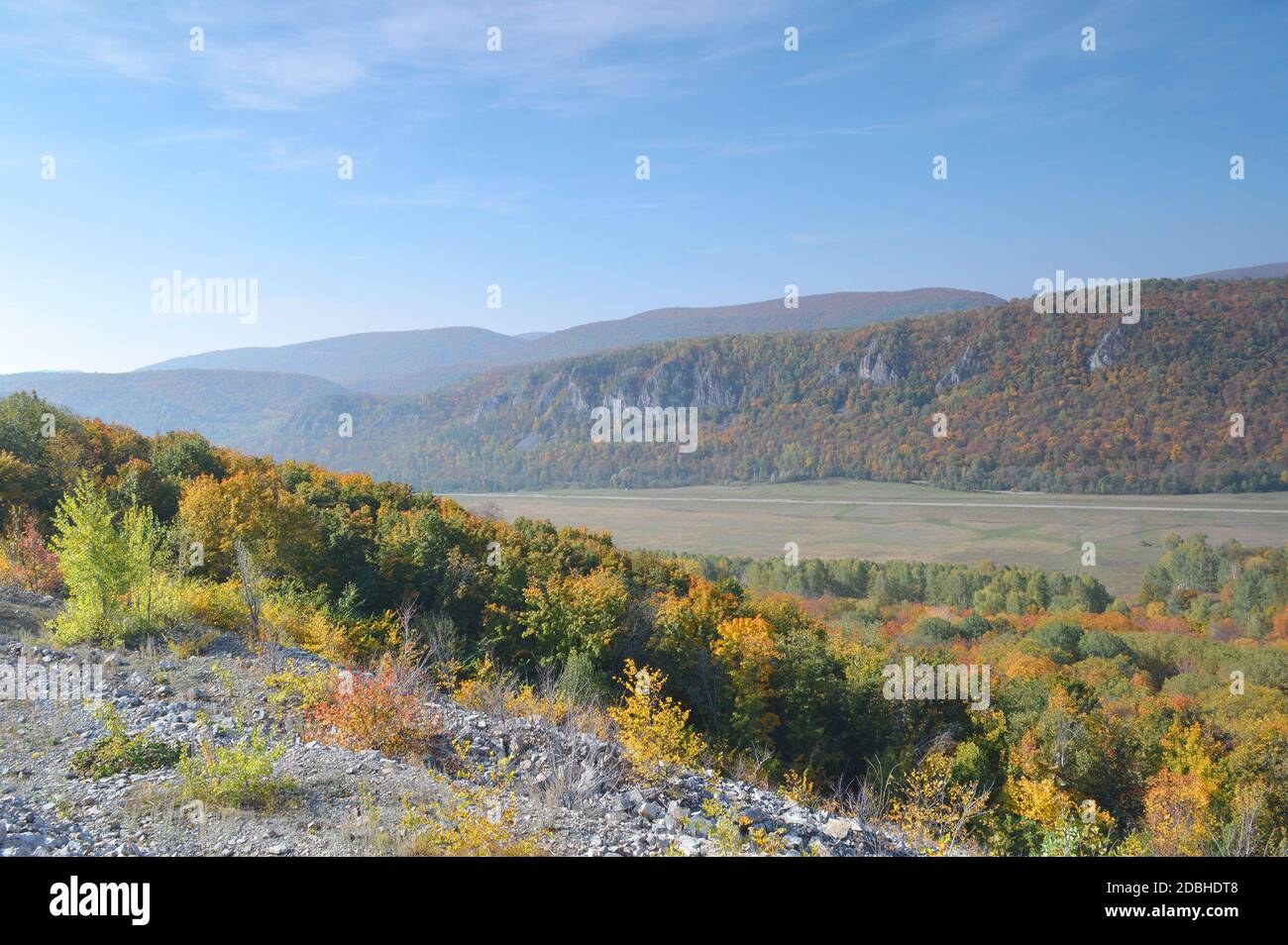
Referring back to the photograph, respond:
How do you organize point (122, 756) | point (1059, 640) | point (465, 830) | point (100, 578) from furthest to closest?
point (1059, 640) < point (100, 578) < point (122, 756) < point (465, 830)

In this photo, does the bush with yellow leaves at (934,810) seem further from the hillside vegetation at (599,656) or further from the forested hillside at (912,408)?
the forested hillside at (912,408)

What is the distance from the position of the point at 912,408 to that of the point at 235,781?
154508mm

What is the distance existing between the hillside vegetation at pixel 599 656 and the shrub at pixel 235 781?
95 mm

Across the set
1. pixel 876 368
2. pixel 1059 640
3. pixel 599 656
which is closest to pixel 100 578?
pixel 599 656

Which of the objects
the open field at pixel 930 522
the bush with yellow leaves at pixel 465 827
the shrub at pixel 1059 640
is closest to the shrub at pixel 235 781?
the bush with yellow leaves at pixel 465 827

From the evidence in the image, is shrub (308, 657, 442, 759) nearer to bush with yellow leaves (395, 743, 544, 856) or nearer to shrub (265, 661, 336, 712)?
shrub (265, 661, 336, 712)

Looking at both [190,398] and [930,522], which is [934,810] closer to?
[930,522]

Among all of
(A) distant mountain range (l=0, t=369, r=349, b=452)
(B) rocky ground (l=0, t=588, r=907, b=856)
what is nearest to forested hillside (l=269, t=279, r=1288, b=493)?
(A) distant mountain range (l=0, t=369, r=349, b=452)

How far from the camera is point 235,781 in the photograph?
659cm

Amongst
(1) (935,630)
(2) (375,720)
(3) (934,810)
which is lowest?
(1) (935,630)

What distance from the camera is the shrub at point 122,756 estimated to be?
23.4 feet

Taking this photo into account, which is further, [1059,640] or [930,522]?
[930,522]

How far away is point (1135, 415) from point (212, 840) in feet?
475

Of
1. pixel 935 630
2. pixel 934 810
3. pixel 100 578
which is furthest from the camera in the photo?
pixel 935 630
